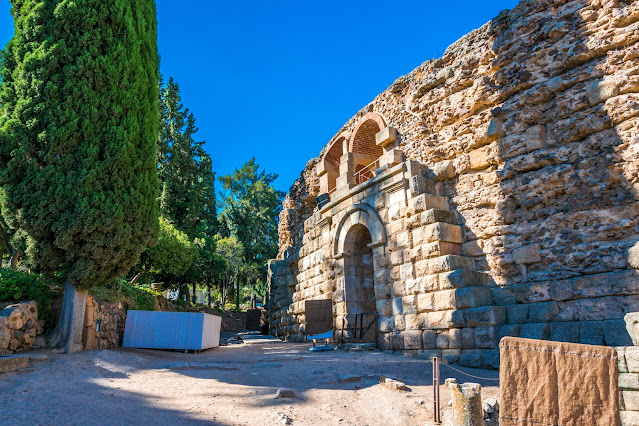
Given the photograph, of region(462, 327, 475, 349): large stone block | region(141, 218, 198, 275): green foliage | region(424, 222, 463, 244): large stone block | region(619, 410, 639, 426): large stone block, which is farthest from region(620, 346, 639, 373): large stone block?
region(141, 218, 198, 275): green foliage

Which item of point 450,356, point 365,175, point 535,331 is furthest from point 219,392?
point 365,175

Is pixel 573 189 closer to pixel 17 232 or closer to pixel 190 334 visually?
pixel 190 334

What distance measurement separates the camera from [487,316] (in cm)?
671

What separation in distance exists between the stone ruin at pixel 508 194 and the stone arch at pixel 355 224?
0.05m

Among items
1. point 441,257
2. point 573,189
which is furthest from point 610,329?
point 441,257

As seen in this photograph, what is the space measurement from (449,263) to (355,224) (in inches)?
121

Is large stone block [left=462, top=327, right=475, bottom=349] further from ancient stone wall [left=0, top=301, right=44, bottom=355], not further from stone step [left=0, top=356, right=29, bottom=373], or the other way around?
ancient stone wall [left=0, top=301, right=44, bottom=355]

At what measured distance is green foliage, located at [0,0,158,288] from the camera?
739 cm

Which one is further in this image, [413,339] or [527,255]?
[413,339]

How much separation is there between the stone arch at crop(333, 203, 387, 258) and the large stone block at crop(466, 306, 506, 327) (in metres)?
2.61

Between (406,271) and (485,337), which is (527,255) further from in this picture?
(406,271)

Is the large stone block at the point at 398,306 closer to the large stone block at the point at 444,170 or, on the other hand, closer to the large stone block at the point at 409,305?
the large stone block at the point at 409,305

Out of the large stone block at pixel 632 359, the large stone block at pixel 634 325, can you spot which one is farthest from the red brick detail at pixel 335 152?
the large stone block at pixel 632 359

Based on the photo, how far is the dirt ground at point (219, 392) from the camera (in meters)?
4.43
